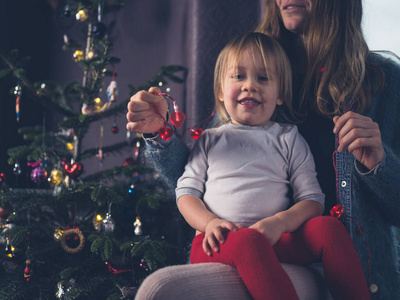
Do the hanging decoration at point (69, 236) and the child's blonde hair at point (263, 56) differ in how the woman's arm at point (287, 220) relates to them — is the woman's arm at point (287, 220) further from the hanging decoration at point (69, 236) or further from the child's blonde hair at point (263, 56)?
the hanging decoration at point (69, 236)

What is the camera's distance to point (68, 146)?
1.91 m

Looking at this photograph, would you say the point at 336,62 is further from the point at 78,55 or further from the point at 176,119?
the point at 78,55

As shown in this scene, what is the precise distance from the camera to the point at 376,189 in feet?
3.43

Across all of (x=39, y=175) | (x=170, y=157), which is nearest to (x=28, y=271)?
(x=39, y=175)

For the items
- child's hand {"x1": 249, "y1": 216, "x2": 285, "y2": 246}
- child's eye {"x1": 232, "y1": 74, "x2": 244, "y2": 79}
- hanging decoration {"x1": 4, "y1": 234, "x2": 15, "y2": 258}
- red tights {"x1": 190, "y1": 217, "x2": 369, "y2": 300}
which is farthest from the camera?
hanging decoration {"x1": 4, "y1": 234, "x2": 15, "y2": 258}

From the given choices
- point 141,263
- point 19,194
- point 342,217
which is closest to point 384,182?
point 342,217

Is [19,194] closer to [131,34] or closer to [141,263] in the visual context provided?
[141,263]

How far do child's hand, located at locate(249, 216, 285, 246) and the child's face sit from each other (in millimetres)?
289

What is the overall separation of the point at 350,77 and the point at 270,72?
0.83 feet

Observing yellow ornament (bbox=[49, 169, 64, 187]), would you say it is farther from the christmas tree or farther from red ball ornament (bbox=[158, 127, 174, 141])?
red ball ornament (bbox=[158, 127, 174, 141])

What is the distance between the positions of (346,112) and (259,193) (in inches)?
12.3

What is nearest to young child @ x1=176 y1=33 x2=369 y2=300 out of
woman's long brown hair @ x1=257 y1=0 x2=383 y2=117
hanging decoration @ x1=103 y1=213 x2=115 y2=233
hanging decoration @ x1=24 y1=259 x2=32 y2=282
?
woman's long brown hair @ x1=257 y1=0 x2=383 y2=117

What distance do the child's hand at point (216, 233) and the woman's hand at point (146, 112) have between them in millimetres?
256

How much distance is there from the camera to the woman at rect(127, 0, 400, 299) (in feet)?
3.30
